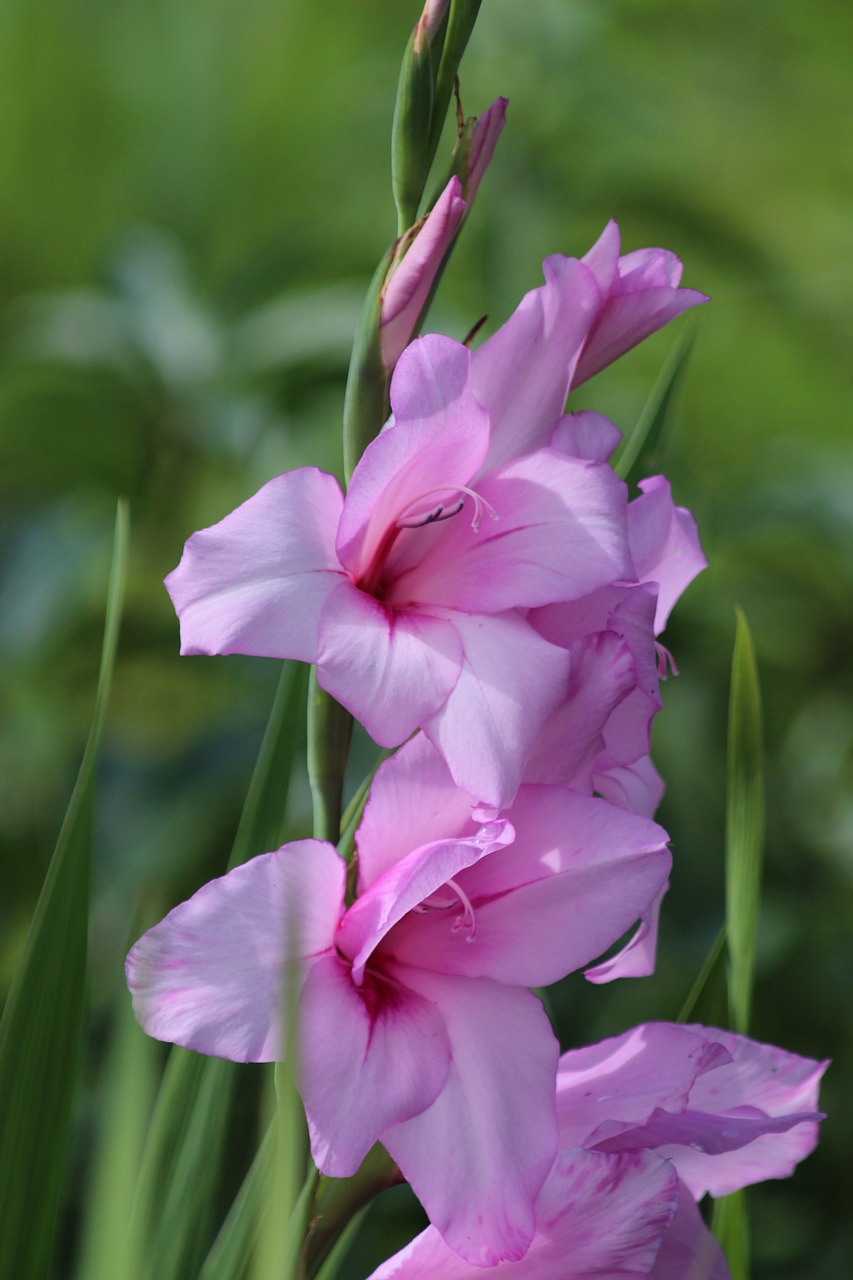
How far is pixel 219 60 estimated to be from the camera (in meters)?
2.95

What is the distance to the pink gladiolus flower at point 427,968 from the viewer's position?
345 mm

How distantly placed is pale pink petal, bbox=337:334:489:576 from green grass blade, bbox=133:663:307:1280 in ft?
0.36

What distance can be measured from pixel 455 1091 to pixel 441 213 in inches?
10.2

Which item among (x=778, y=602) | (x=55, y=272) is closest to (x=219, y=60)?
(x=55, y=272)

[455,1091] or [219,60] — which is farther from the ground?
[455,1091]

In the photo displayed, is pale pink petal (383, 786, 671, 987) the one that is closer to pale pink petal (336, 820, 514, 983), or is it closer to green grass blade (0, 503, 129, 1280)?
pale pink petal (336, 820, 514, 983)

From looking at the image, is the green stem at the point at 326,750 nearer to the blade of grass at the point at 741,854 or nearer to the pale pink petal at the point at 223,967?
the pale pink petal at the point at 223,967

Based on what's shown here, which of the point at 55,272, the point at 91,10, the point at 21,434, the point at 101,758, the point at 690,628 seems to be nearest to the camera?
the point at 101,758

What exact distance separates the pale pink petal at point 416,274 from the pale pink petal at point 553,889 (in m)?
0.15

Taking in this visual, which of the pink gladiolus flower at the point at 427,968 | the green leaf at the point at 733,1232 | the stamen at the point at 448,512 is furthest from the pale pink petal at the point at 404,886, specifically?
the green leaf at the point at 733,1232

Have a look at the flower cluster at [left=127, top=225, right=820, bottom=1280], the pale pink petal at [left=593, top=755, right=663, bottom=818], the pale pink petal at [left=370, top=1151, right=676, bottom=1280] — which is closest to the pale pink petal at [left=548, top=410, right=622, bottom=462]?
the flower cluster at [left=127, top=225, right=820, bottom=1280]

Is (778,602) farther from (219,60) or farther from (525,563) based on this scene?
(219,60)

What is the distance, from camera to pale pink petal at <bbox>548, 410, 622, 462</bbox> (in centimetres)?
42

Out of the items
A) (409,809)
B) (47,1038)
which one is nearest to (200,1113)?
(47,1038)
